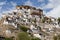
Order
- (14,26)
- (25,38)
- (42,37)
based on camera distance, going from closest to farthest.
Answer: (25,38) → (42,37) → (14,26)

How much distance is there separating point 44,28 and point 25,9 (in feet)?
145

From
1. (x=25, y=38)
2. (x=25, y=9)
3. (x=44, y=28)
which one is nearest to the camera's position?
(x=25, y=38)

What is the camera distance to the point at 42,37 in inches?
Result: 3625

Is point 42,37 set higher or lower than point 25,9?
lower

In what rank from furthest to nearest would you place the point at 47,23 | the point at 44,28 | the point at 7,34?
the point at 47,23
the point at 44,28
the point at 7,34

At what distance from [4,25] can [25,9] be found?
58292 millimetres

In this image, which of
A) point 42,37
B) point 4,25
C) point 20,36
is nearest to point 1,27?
point 4,25

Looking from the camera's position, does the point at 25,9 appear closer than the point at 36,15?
No

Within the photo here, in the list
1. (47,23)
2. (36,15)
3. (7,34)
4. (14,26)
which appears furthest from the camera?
(36,15)

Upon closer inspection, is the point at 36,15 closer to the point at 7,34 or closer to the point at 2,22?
the point at 2,22

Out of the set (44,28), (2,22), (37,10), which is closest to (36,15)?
(37,10)

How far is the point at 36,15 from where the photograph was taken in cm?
14175

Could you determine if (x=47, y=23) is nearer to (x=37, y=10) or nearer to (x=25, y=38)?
(x=37, y=10)

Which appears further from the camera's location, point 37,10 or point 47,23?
point 37,10
